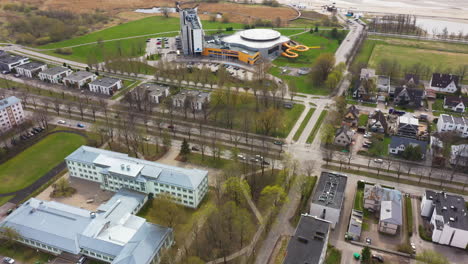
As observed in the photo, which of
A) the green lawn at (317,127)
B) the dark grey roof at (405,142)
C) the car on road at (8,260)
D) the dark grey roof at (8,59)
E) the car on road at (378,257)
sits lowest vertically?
the car on road at (378,257)

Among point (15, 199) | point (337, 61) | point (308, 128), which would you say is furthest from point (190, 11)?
point (15, 199)

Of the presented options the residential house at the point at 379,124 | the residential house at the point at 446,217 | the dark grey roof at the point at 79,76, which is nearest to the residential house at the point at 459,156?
the residential house at the point at 446,217

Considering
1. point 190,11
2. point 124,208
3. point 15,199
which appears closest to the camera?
point 124,208

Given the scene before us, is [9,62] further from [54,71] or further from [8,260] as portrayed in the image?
[8,260]

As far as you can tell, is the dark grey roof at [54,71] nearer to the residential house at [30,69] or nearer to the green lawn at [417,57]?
the residential house at [30,69]

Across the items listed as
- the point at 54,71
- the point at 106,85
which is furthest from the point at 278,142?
the point at 54,71

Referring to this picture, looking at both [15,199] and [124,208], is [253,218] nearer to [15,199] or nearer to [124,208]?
[124,208]
